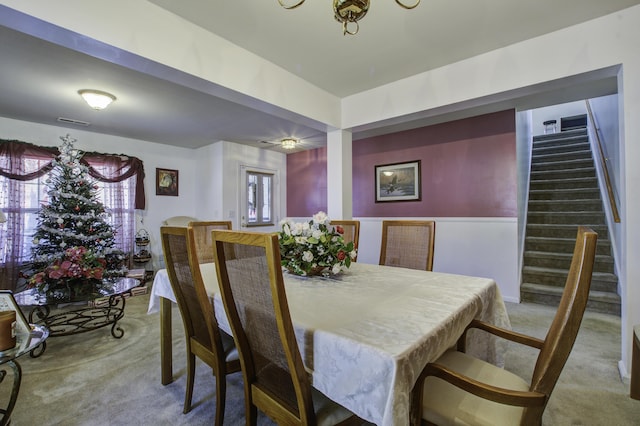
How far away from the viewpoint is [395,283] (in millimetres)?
1562

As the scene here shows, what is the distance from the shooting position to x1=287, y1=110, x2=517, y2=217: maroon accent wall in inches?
138

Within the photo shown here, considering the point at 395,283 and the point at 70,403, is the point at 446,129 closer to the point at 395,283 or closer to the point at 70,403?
the point at 395,283

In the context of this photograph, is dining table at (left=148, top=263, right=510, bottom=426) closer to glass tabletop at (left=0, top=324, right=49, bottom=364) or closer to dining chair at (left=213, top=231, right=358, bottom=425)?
dining chair at (left=213, top=231, right=358, bottom=425)

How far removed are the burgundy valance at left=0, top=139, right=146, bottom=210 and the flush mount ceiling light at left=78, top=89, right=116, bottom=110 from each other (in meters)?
1.61

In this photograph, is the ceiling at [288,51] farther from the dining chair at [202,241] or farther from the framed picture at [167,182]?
the framed picture at [167,182]

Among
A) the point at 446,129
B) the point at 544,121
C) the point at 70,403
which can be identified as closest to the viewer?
the point at 70,403

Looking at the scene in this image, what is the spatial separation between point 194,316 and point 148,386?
2.56ft

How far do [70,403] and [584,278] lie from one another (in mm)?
2596

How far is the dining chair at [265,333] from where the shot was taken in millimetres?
877

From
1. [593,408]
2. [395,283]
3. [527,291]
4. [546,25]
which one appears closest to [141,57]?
[395,283]

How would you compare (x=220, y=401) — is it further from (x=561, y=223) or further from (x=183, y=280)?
(x=561, y=223)

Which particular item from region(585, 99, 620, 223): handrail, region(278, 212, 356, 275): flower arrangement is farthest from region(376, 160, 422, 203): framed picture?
region(278, 212, 356, 275): flower arrangement

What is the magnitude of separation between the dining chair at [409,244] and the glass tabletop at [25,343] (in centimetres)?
208

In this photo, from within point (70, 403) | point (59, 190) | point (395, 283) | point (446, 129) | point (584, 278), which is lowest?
point (70, 403)
